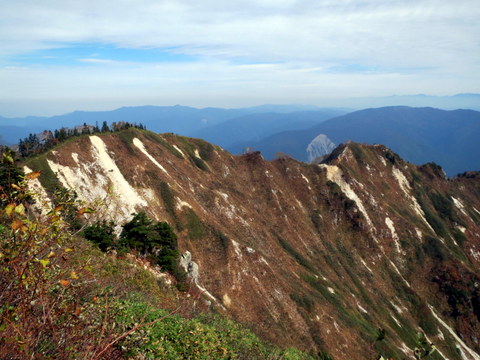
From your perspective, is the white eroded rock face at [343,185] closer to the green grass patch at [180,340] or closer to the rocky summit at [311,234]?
the rocky summit at [311,234]

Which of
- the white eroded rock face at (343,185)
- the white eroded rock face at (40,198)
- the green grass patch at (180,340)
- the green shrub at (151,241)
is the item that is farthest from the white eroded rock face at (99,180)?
the white eroded rock face at (343,185)

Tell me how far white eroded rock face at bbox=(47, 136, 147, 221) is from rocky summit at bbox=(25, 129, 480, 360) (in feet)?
1.03

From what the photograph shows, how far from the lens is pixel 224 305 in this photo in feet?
172

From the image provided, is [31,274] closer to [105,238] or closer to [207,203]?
[105,238]

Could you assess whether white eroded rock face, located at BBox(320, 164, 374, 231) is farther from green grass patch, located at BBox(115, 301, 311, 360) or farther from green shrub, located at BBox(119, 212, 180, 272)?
green grass patch, located at BBox(115, 301, 311, 360)

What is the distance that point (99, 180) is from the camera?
2589 inches

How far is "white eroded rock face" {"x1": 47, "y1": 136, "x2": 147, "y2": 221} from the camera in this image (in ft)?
198

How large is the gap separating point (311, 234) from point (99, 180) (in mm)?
70331

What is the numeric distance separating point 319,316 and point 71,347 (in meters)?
65.7

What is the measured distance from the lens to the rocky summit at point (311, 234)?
60.4 m

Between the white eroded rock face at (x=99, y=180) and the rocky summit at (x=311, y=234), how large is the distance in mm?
314

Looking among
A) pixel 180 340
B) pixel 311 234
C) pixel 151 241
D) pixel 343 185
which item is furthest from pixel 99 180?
pixel 343 185

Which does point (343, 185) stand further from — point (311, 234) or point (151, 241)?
point (151, 241)

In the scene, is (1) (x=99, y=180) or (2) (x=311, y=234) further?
(2) (x=311, y=234)
